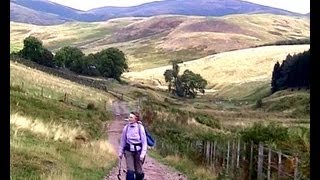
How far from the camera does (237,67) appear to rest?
17600cm

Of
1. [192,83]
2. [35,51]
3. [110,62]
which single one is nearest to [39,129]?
[35,51]

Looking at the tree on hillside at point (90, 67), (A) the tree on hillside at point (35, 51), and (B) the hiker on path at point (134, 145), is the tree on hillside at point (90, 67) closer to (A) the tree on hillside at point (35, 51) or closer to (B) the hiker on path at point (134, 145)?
(A) the tree on hillside at point (35, 51)

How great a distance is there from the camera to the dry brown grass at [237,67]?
544 feet

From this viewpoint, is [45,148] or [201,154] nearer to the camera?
[45,148]

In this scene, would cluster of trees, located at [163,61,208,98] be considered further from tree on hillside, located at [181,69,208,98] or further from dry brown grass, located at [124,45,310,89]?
dry brown grass, located at [124,45,310,89]

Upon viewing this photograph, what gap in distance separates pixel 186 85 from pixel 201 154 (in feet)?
381

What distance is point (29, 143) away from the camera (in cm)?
1709

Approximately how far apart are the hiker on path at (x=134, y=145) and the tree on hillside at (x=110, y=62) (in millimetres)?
105791

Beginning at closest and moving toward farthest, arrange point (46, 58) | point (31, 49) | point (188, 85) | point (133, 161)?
point (133, 161) < point (31, 49) < point (46, 58) < point (188, 85)

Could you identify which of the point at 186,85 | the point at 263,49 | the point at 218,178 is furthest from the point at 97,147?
the point at 263,49

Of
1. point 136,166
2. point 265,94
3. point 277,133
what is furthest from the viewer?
point 265,94

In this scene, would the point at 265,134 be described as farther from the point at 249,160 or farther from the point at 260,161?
the point at 260,161

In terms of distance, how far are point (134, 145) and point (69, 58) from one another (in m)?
101
